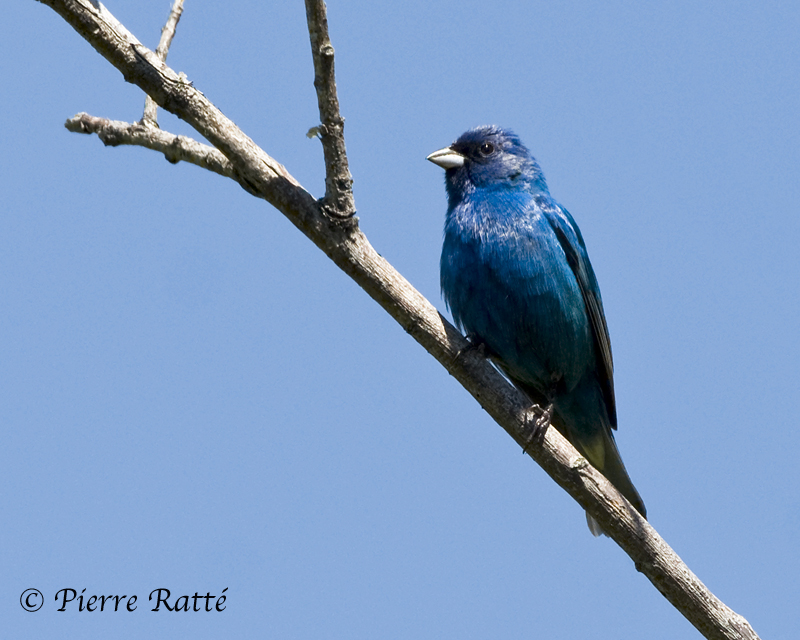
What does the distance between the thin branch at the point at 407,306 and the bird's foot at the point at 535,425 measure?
0.02m

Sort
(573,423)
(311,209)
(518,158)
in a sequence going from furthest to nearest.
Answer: (518,158)
(573,423)
(311,209)

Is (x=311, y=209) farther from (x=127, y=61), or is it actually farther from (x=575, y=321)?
(x=575, y=321)

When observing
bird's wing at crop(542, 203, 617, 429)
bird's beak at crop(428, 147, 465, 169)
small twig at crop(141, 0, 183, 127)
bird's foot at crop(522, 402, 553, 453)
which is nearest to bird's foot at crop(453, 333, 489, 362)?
bird's foot at crop(522, 402, 553, 453)

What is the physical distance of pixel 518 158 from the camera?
759 centimetres

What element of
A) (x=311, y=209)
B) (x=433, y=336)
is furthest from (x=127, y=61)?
(x=433, y=336)

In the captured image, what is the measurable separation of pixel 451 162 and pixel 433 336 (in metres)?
2.72

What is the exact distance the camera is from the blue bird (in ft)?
21.1

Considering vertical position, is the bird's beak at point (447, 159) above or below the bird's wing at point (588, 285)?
above

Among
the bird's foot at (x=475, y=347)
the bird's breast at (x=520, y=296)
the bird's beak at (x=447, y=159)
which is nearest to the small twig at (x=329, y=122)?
the bird's foot at (x=475, y=347)

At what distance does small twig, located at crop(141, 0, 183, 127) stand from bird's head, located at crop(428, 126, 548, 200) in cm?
279

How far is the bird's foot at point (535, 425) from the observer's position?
5238 millimetres

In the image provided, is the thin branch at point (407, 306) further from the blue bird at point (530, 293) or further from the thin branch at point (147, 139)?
the blue bird at point (530, 293)

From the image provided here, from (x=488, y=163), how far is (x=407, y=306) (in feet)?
9.12

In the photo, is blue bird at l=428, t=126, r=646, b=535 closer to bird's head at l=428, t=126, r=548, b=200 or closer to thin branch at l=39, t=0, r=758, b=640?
bird's head at l=428, t=126, r=548, b=200
